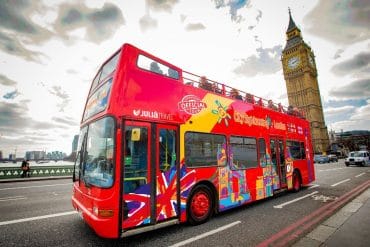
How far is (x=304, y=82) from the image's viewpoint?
78.1 meters

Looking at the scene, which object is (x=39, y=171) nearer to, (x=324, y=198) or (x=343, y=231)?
(x=324, y=198)

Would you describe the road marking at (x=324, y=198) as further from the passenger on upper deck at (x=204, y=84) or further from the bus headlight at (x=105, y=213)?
the bus headlight at (x=105, y=213)

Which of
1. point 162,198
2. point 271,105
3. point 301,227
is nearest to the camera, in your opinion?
point 162,198

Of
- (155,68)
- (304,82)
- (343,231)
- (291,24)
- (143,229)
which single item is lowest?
(343,231)

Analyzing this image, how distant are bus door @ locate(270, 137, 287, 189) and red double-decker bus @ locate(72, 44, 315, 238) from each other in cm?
131

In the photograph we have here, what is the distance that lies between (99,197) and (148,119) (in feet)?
5.98

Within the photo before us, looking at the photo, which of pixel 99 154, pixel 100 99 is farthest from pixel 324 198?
pixel 100 99

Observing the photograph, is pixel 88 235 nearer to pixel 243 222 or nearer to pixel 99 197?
pixel 99 197

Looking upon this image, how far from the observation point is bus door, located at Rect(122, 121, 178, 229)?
4016 millimetres

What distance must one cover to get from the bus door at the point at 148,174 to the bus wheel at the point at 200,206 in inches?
24.7

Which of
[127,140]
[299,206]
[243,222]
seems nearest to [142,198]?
[127,140]

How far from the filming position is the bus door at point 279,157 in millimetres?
8266

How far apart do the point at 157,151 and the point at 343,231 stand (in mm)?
4655

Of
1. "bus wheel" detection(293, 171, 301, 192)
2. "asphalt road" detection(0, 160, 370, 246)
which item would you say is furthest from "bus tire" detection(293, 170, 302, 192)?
"asphalt road" detection(0, 160, 370, 246)
